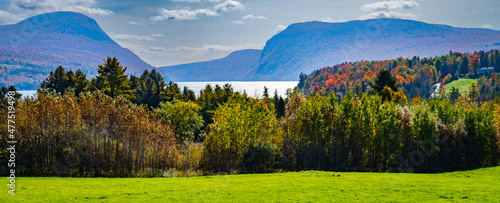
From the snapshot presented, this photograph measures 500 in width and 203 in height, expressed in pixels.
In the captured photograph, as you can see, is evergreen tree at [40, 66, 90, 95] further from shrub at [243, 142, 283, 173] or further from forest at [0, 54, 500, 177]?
shrub at [243, 142, 283, 173]

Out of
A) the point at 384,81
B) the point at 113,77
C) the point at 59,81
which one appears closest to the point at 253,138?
the point at 113,77

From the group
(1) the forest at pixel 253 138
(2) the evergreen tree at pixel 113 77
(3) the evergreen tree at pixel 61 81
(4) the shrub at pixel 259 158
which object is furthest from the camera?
(2) the evergreen tree at pixel 113 77

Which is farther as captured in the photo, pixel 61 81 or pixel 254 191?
pixel 61 81

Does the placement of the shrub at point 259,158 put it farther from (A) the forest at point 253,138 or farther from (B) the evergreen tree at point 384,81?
(B) the evergreen tree at point 384,81

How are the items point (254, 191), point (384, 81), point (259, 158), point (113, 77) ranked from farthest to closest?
1. point (384, 81)
2. point (113, 77)
3. point (259, 158)
4. point (254, 191)

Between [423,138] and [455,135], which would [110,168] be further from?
[455,135]

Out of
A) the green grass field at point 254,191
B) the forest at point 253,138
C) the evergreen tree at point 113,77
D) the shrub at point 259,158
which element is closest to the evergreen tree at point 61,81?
the evergreen tree at point 113,77

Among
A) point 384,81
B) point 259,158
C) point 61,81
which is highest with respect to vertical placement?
point 384,81

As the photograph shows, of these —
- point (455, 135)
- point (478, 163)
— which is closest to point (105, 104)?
point (455, 135)

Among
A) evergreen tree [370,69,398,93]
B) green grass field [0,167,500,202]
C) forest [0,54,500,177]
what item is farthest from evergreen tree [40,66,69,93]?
evergreen tree [370,69,398,93]

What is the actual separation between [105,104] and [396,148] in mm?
32108

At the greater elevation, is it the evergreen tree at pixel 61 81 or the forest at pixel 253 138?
the evergreen tree at pixel 61 81

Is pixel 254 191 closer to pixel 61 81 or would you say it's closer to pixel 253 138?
pixel 253 138

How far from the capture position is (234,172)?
126 feet
